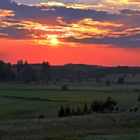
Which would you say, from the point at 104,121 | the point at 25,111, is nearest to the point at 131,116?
the point at 104,121

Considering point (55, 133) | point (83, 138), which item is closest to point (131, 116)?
point (55, 133)

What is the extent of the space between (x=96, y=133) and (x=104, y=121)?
27.0 ft

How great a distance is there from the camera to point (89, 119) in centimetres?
5234

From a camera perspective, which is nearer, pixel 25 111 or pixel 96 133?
pixel 96 133

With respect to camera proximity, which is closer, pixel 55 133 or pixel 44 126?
pixel 55 133

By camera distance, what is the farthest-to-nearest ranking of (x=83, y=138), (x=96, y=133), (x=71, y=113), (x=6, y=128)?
(x=71, y=113) → (x=6, y=128) → (x=96, y=133) → (x=83, y=138)

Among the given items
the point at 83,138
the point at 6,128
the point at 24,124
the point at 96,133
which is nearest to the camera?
the point at 83,138

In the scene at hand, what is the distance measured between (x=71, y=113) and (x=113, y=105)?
18251 mm

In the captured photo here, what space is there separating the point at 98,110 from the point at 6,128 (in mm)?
35716

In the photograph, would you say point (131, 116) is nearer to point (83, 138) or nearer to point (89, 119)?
point (89, 119)

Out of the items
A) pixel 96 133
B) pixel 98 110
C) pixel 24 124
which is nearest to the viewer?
pixel 96 133

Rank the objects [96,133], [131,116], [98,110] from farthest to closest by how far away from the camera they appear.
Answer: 1. [98,110]
2. [131,116]
3. [96,133]

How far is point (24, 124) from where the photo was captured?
4947 centimetres

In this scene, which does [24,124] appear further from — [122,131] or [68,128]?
[122,131]
